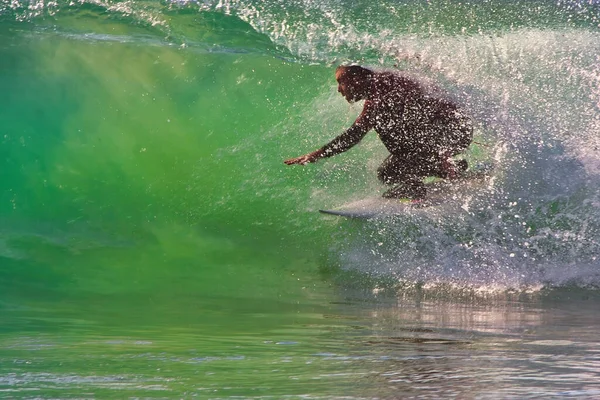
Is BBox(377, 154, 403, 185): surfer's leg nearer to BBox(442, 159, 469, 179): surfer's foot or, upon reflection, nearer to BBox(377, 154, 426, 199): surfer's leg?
BBox(377, 154, 426, 199): surfer's leg

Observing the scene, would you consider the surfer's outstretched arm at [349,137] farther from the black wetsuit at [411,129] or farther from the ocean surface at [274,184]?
the ocean surface at [274,184]

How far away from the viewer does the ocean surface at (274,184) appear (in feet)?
16.3

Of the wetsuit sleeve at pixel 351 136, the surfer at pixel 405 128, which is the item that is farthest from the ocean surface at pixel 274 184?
the wetsuit sleeve at pixel 351 136

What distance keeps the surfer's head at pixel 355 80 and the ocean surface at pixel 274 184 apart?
69cm

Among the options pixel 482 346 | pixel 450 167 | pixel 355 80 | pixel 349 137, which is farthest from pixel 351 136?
pixel 482 346

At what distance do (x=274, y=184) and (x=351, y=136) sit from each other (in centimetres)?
135

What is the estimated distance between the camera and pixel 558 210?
662cm

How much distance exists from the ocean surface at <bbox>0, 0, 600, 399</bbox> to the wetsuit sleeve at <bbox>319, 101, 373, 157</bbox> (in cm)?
67

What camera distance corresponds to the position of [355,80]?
6207 mm

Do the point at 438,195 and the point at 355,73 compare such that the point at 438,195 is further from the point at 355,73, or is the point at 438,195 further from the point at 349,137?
the point at 355,73

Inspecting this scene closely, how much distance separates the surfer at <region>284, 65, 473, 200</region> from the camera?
6.22m

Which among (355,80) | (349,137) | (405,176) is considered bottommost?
(405,176)

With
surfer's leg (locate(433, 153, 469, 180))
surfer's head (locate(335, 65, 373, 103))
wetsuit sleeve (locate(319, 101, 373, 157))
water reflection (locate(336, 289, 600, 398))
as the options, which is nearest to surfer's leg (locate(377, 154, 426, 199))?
surfer's leg (locate(433, 153, 469, 180))

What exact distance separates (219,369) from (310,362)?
0.36 metres
